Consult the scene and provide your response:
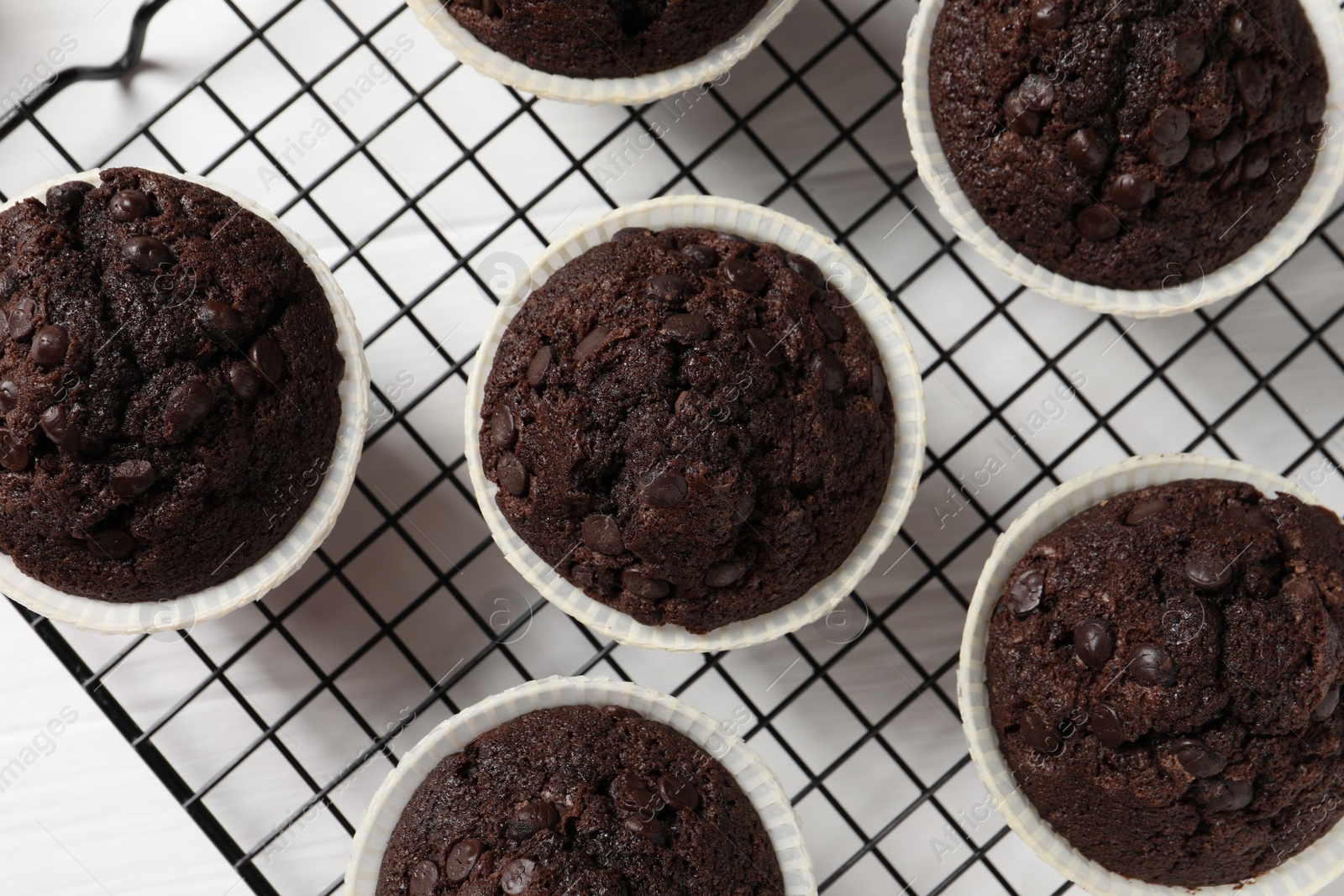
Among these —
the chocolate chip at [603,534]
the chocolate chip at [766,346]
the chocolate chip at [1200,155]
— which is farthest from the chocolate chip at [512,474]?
the chocolate chip at [1200,155]

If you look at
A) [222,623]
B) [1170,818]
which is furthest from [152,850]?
[1170,818]

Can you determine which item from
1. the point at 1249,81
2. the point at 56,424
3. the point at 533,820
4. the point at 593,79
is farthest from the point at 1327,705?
the point at 56,424

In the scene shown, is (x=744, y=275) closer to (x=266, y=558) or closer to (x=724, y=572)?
(x=724, y=572)

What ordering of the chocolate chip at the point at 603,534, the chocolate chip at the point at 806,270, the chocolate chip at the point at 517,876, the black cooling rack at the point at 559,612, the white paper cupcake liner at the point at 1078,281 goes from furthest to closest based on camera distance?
the black cooling rack at the point at 559,612 < the white paper cupcake liner at the point at 1078,281 < the chocolate chip at the point at 806,270 < the chocolate chip at the point at 603,534 < the chocolate chip at the point at 517,876

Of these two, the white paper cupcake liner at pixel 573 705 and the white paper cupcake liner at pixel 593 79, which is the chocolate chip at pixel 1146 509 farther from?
the white paper cupcake liner at pixel 593 79

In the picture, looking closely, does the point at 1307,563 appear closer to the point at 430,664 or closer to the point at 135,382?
the point at 430,664

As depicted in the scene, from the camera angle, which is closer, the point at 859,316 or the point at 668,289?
the point at 668,289
